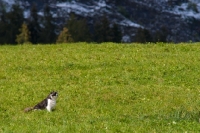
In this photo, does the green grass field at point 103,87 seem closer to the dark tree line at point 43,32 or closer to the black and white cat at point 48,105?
the black and white cat at point 48,105

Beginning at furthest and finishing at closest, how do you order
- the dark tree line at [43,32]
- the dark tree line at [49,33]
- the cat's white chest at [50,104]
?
the dark tree line at [49,33] → the dark tree line at [43,32] → the cat's white chest at [50,104]

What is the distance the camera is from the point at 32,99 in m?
21.2

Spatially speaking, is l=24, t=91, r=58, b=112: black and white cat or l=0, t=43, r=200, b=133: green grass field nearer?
l=0, t=43, r=200, b=133: green grass field

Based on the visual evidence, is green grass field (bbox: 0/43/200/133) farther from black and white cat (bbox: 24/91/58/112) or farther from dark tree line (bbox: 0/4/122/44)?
dark tree line (bbox: 0/4/122/44)

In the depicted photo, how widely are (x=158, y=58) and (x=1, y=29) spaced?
97.8 m

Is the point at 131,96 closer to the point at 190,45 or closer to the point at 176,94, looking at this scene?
the point at 176,94

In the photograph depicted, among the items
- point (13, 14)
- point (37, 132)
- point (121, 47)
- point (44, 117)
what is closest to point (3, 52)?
point (121, 47)

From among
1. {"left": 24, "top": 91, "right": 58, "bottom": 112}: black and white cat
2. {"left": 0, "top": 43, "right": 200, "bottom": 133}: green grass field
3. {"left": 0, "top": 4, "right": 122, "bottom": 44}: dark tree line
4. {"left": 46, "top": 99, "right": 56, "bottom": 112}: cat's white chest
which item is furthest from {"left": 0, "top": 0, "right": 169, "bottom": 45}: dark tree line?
{"left": 46, "top": 99, "right": 56, "bottom": 112}: cat's white chest

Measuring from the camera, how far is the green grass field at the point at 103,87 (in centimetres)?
1519

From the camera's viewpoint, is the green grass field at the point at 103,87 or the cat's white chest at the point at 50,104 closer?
the green grass field at the point at 103,87

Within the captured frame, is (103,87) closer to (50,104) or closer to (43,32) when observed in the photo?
(50,104)

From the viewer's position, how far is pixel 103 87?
2323cm

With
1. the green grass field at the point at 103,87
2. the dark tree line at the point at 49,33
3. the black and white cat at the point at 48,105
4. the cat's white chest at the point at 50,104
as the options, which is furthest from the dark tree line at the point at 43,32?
the cat's white chest at the point at 50,104

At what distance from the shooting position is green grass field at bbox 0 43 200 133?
1519 cm
